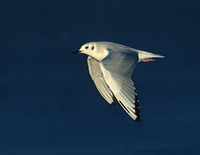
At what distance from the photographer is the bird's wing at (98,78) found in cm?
1216

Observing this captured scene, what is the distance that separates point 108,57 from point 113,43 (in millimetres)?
1384

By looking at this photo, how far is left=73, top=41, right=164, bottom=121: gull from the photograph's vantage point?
8.94 m

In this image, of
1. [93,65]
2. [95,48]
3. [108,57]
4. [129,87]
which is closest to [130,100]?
[129,87]

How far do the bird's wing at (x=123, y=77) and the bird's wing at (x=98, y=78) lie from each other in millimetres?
1673

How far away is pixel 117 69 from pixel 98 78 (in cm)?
271

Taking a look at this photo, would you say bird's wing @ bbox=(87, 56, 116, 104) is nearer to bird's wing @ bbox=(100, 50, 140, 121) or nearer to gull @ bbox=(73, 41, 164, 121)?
gull @ bbox=(73, 41, 164, 121)

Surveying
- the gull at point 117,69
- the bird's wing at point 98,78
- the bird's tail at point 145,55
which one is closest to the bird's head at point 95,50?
the gull at point 117,69

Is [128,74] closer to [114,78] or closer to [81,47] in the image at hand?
[114,78]

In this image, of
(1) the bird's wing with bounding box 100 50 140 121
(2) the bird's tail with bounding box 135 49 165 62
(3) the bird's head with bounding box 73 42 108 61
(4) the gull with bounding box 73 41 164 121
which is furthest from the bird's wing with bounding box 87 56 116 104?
(1) the bird's wing with bounding box 100 50 140 121

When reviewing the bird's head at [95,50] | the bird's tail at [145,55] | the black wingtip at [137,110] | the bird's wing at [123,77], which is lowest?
the black wingtip at [137,110]

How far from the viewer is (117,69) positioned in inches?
392

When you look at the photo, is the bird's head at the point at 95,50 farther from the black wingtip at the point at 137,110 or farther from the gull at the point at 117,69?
the black wingtip at the point at 137,110

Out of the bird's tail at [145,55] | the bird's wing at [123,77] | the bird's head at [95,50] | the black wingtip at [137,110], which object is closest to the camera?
the black wingtip at [137,110]

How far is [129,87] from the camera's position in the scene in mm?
9156
